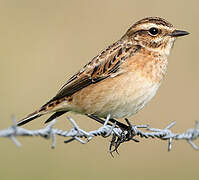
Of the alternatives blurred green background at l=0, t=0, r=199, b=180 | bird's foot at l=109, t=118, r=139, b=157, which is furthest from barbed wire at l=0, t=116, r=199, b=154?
blurred green background at l=0, t=0, r=199, b=180

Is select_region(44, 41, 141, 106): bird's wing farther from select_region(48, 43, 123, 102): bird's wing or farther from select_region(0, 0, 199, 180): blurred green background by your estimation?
select_region(0, 0, 199, 180): blurred green background

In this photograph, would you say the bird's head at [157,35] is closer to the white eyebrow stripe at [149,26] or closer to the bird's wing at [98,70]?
the white eyebrow stripe at [149,26]

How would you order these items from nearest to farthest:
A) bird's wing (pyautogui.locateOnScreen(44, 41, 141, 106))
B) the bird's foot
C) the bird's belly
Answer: the bird's foot
the bird's belly
bird's wing (pyautogui.locateOnScreen(44, 41, 141, 106))

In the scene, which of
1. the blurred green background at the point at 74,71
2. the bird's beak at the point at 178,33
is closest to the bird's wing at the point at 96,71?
the bird's beak at the point at 178,33

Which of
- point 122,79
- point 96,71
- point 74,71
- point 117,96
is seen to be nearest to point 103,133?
point 117,96

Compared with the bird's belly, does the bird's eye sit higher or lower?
higher

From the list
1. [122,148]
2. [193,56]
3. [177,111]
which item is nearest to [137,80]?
[122,148]

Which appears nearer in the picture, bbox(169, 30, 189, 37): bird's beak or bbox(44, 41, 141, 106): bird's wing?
bbox(44, 41, 141, 106): bird's wing

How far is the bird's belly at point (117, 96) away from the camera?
5.85 meters

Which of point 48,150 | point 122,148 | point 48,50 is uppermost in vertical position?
point 48,50

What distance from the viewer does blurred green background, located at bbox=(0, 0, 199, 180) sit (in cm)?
948

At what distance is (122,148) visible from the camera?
33.4 ft

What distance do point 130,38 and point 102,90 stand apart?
1.07 meters

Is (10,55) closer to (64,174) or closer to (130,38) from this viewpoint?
(64,174)
